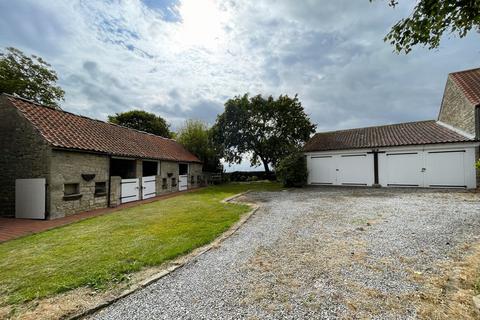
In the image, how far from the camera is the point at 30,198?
333 inches

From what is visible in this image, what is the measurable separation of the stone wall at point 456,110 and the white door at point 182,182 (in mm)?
20114

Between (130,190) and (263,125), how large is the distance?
1641 cm

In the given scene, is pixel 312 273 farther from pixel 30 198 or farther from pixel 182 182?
pixel 182 182

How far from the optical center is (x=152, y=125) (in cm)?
3394

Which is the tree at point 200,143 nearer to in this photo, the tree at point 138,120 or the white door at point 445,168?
the tree at point 138,120

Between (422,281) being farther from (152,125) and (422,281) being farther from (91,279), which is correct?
(152,125)

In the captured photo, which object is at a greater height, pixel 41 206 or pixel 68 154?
pixel 68 154

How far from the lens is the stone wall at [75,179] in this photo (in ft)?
27.5

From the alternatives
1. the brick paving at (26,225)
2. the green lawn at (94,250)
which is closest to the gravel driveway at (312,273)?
the green lawn at (94,250)

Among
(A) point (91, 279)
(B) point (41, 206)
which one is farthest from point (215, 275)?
(B) point (41, 206)

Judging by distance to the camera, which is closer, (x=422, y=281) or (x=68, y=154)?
(x=422, y=281)

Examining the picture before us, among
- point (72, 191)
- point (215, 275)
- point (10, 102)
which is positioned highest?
point (10, 102)

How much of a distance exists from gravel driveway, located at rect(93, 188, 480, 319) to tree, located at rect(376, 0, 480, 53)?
403cm

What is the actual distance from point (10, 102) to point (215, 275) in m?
11.6
